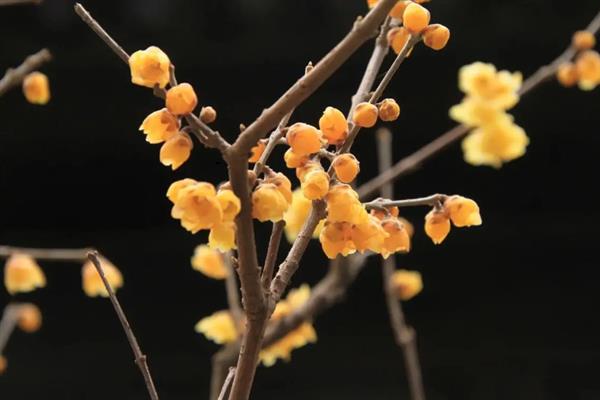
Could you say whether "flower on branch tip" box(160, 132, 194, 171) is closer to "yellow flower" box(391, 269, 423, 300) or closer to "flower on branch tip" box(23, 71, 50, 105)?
"flower on branch tip" box(23, 71, 50, 105)

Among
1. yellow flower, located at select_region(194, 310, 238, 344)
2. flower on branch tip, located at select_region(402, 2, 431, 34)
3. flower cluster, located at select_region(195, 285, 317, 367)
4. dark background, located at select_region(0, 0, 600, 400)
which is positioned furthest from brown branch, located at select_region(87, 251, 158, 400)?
dark background, located at select_region(0, 0, 600, 400)

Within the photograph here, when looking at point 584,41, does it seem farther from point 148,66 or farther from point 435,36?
point 148,66

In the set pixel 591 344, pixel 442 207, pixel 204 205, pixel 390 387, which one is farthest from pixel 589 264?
pixel 204 205

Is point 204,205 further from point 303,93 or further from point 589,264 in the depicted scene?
point 589,264

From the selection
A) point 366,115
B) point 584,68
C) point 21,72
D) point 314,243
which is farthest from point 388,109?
point 314,243

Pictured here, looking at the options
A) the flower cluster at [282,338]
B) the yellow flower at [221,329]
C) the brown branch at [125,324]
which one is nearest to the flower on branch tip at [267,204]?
the brown branch at [125,324]

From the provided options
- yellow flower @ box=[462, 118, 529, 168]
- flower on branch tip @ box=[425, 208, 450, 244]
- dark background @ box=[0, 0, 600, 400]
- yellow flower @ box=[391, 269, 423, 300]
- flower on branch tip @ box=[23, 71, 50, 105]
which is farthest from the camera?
dark background @ box=[0, 0, 600, 400]
